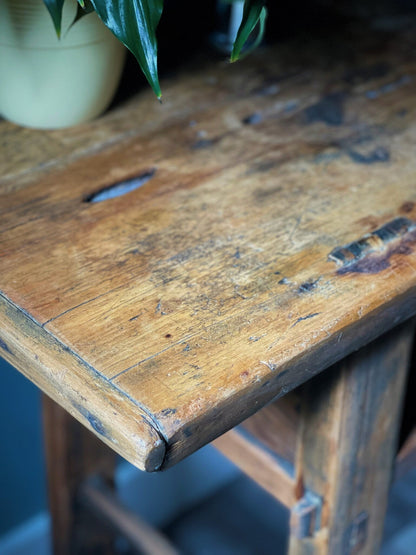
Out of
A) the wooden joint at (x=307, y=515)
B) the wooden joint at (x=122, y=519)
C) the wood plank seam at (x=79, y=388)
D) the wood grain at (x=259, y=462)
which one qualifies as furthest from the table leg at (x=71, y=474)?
the wood plank seam at (x=79, y=388)

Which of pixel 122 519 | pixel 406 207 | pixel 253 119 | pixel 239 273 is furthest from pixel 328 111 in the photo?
pixel 122 519

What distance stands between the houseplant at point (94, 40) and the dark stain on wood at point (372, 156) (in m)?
0.15

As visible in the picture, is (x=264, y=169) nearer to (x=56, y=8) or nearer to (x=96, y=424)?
(x=56, y=8)

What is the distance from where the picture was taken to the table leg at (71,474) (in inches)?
42.0

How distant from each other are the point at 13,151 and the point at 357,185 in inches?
13.7

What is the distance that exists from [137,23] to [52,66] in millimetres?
175

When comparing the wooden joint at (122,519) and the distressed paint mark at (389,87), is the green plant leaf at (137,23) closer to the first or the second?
the distressed paint mark at (389,87)

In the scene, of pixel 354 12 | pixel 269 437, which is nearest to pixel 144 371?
pixel 269 437

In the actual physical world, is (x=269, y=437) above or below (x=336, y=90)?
below

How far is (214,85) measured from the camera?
36.2 inches

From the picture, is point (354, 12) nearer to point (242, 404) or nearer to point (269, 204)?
point (269, 204)

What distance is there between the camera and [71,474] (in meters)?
1.12

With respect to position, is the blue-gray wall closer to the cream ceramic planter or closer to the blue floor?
the blue floor

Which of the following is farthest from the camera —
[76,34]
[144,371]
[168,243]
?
[76,34]
